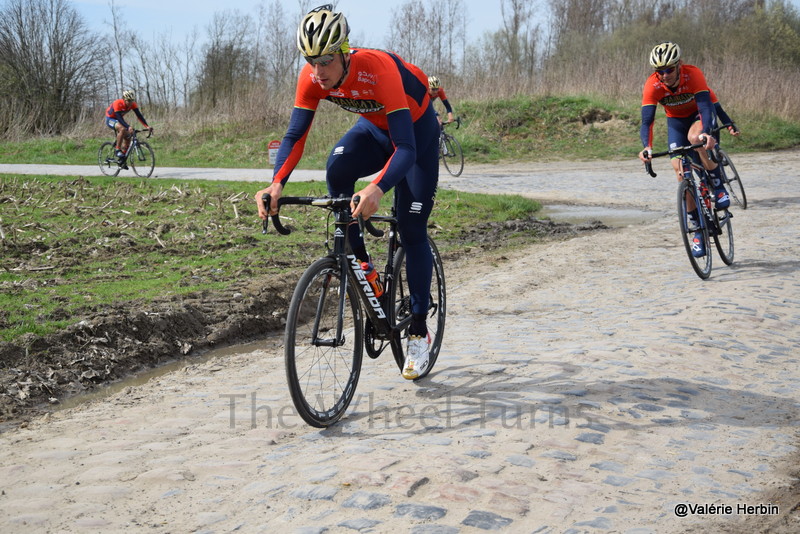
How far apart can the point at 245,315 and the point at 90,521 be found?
4040 millimetres

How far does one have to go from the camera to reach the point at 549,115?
2852cm

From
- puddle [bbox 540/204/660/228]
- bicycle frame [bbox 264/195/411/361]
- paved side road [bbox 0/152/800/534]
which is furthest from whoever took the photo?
puddle [bbox 540/204/660/228]

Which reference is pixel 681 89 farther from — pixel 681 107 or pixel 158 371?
pixel 158 371

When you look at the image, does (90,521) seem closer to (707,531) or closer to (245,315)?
(707,531)


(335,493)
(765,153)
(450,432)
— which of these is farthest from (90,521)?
(765,153)

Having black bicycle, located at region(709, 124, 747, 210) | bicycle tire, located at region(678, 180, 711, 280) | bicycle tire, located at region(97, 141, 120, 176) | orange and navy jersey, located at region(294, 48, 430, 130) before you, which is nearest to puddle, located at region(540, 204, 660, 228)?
black bicycle, located at region(709, 124, 747, 210)

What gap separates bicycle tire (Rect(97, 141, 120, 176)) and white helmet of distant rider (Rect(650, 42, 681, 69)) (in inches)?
638

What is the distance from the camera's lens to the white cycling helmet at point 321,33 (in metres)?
4.20

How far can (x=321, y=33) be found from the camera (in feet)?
13.8

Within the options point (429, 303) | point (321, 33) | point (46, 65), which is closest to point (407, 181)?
point (429, 303)

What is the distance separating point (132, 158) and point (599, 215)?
13.3 metres

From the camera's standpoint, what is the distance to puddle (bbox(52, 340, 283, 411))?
5.63 meters

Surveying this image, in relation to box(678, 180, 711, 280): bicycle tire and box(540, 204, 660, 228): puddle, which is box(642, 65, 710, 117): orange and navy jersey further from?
box(540, 204, 660, 228): puddle

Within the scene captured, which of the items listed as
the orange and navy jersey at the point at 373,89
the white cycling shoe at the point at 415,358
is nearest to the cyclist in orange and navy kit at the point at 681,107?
the white cycling shoe at the point at 415,358
